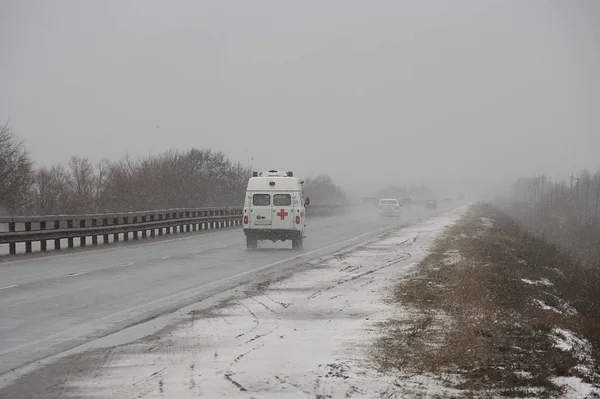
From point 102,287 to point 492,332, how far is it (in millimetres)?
8513

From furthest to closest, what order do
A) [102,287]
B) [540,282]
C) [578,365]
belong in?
[540,282]
[102,287]
[578,365]

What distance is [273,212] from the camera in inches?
1139

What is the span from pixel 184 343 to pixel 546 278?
13615 millimetres

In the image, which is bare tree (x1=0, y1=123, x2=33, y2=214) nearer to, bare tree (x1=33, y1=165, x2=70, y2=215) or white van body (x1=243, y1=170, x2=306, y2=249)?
bare tree (x1=33, y1=165, x2=70, y2=215)

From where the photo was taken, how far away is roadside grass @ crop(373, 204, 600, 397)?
7.79 m

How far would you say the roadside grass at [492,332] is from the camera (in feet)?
25.6

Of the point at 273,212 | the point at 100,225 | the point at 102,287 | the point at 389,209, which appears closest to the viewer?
the point at 102,287

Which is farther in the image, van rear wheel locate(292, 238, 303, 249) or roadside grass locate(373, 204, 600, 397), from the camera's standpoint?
van rear wheel locate(292, 238, 303, 249)

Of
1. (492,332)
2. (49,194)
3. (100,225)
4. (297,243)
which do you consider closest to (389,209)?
(49,194)

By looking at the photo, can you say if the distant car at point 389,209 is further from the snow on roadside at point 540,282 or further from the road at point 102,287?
the snow on roadside at point 540,282

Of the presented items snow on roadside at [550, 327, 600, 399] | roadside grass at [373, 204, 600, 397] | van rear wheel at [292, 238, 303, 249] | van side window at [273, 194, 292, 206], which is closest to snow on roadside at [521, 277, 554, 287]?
roadside grass at [373, 204, 600, 397]

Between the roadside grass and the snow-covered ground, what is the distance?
18.6 inches

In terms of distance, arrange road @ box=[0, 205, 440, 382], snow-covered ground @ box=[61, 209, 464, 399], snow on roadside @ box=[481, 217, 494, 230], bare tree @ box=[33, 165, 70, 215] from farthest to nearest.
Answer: bare tree @ box=[33, 165, 70, 215] → snow on roadside @ box=[481, 217, 494, 230] → road @ box=[0, 205, 440, 382] → snow-covered ground @ box=[61, 209, 464, 399]

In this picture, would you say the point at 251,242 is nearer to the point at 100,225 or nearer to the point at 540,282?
the point at 100,225
